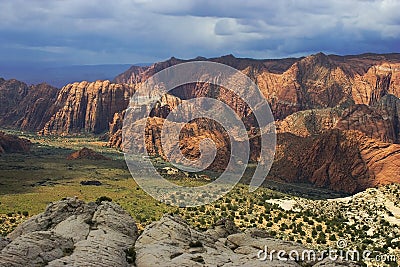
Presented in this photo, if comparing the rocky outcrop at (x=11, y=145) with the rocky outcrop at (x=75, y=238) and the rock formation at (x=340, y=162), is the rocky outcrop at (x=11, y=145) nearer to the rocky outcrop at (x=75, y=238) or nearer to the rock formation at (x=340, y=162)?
the rock formation at (x=340, y=162)

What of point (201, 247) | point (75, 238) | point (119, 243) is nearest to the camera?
point (119, 243)

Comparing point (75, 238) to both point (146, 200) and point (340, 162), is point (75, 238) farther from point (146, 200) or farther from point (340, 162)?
point (340, 162)

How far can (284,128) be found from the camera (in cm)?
19388

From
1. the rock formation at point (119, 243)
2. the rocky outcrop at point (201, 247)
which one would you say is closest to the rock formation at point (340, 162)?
the rock formation at point (119, 243)

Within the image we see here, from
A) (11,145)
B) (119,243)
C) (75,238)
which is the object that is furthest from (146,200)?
(11,145)

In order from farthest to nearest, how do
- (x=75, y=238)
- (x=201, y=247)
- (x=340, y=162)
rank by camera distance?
(x=340, y=162) → (x=75, y=238) → (x=201, y=247)

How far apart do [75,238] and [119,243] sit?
12.8 feet

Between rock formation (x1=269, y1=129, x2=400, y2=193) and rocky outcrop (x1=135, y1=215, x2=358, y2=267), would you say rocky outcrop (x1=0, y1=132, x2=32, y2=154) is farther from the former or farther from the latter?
rocky outcrop (x1=135, y1=215, x2=358, y2=267)

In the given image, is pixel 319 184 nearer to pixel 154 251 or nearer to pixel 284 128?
pixel 284 128

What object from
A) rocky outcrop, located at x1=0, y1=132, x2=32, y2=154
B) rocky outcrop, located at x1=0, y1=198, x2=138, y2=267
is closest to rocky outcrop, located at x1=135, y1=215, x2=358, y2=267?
rocky outcrop, located at x1=0, y1=198, x2=138, y2=267

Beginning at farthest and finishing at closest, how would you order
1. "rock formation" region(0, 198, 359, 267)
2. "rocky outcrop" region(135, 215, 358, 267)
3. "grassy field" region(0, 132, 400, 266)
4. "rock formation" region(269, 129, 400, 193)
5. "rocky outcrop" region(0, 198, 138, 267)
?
"rock formation" region(269, 129, 400, 193)
"grassy field" region(0, 132, 400, 266)
"rocky outcrop" region(135, 215, 358, 267)
"rock formation" region(0, 198, 359, 267)
"rocky outcrop" region(0, 198, 138, 267)

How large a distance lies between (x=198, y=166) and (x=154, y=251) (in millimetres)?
116176

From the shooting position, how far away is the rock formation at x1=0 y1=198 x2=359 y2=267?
3155cm

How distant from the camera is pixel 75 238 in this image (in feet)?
125
